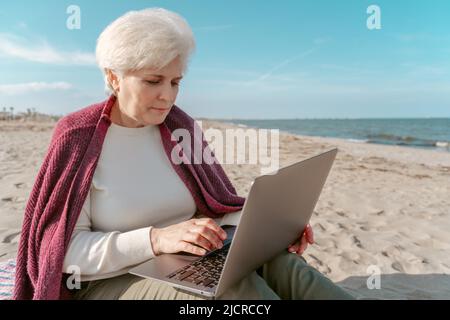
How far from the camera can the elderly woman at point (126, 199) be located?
52.1 inches

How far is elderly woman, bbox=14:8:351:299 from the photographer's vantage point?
1.32 m

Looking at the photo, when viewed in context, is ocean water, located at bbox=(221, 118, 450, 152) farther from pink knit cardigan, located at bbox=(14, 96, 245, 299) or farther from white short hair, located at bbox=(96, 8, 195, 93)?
pink knit cardigan, located at bbox=(14, 96, 245, 299)

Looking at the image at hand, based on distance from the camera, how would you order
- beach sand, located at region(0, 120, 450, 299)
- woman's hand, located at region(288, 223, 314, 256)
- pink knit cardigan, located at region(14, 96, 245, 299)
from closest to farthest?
1. pink knit cardigan, located at region(14, 96, 245, 299)
2. woman's hand, located at region(288, 223, 314, 256)
3. beach sand, located at region(0, 120, 450, 299)

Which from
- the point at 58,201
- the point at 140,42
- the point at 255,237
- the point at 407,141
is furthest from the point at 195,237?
the point at 407,141

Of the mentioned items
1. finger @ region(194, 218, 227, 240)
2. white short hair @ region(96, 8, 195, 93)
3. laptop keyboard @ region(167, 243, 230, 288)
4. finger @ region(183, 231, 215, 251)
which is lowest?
laptop keyboard @ region(167, 243, 230, 288)

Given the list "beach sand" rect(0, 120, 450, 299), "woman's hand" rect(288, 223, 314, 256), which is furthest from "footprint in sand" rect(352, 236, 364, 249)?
"woman's hand" rect(288, 223, 314, 256)

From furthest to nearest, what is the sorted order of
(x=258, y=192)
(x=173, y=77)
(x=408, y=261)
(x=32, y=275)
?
(x=408, y=261)
(x=173, y=77)
(x=32, y=275)
(x=258, y=192)

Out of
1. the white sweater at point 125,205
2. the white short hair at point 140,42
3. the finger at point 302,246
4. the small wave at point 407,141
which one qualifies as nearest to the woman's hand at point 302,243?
the finger at point 302,246

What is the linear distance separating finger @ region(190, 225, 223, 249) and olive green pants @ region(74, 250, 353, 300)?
6.2 inches
